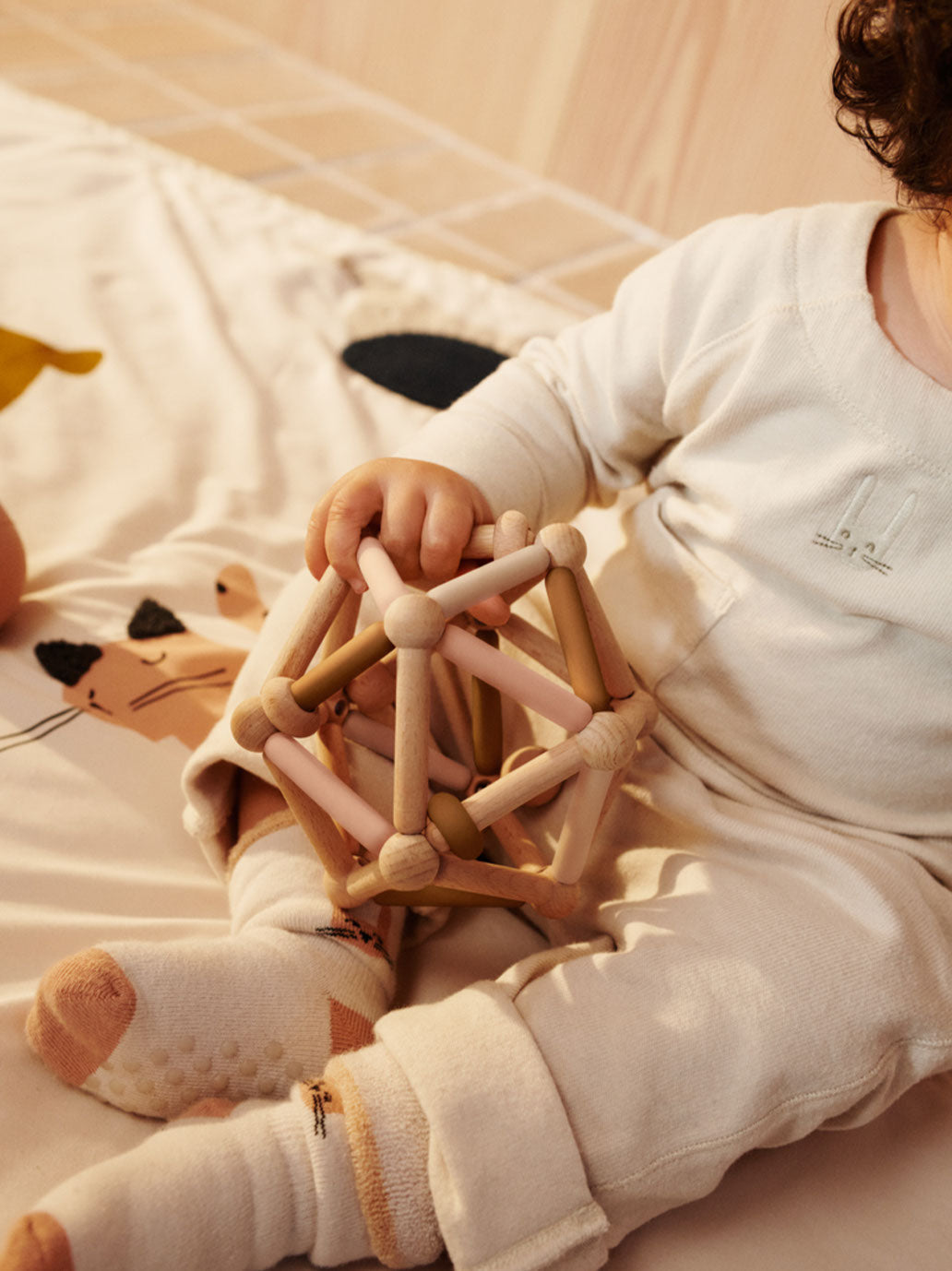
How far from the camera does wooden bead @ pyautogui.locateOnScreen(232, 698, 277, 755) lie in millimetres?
479

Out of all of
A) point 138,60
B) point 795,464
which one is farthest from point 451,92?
point 795,464

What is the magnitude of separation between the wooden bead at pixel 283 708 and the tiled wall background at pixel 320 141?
0.77 metres

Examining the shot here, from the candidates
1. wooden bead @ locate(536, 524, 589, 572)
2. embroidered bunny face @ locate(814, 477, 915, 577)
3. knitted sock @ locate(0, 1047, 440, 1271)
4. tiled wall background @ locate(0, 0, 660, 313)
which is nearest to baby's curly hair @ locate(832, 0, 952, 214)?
embroidered bunny face @ locate(814, 477, 915, 577)

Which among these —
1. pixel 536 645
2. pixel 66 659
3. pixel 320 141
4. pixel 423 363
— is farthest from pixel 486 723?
pixel 320 141

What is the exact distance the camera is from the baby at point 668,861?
0.45m

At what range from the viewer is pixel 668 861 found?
1.86 ft

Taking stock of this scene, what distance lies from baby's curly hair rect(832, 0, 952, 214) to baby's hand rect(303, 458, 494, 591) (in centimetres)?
27

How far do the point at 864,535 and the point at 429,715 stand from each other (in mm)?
Result: 235

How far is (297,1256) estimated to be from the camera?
46 cm

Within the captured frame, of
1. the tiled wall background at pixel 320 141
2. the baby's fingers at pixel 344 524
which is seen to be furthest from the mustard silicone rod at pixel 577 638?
the tiled wall background at pixel 320 141

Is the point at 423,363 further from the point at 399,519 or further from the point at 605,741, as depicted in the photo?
the point at 605,741

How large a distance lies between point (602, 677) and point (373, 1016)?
196 millimetres

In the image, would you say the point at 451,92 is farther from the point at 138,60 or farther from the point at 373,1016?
the point at 373,1016

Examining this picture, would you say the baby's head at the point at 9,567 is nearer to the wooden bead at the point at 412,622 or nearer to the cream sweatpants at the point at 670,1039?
the cream sweatpants at the point at 670,1039
